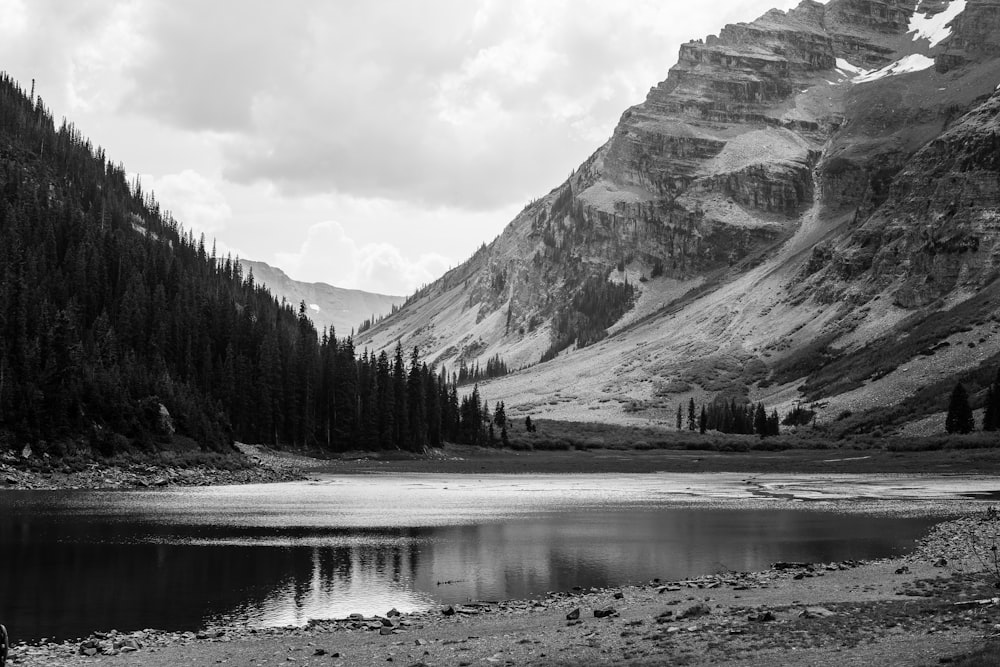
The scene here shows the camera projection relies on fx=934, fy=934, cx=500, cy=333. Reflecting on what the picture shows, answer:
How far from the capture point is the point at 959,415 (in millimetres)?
162750

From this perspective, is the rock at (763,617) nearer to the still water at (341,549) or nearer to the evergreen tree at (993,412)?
the still water at (341,549)

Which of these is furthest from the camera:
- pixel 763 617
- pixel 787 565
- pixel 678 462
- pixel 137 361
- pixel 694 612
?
pixel 678 462

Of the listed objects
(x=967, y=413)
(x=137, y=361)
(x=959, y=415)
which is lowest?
(x=959, y=415)

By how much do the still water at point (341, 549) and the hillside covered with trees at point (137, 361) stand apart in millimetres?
20895

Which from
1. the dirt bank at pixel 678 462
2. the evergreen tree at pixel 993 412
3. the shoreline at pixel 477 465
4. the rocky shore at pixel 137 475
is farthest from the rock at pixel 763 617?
the evergreen tree at pixel 993 412

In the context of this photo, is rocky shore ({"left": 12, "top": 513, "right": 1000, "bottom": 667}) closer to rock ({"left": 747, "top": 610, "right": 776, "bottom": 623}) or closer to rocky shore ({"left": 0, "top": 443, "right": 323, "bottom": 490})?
rock ({"left": 747, "top": 610, "right": 776, "bottom": 623})

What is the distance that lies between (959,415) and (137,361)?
134885 mm

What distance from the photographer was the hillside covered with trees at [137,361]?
9731 centimetres

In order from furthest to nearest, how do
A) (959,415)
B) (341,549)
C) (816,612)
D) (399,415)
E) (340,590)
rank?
(399,415) → (959,415) → (341,549) → (340,590) → (816,612)

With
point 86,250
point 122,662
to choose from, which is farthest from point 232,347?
point 122,662

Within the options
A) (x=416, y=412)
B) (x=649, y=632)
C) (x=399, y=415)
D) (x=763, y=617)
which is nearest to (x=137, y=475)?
(x=399, y=415)

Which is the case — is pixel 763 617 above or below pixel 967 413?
below

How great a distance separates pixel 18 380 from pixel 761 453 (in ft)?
475

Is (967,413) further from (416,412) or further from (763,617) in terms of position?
(763,617)
